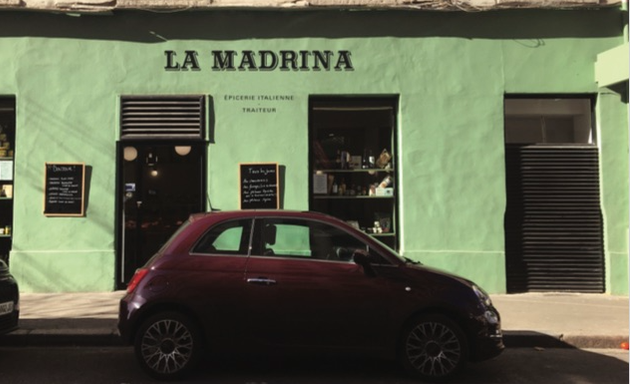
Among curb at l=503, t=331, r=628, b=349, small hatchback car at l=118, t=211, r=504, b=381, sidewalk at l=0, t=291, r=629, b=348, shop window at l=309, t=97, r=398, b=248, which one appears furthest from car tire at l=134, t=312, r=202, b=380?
shop window at l=309, t=97, r=398, b=248

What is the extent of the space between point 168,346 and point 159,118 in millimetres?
5320

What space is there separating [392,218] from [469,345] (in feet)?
15.6

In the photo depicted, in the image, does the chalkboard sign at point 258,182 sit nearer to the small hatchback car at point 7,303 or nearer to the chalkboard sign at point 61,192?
the chalkboard sign at point 61,192

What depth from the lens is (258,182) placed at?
946 centimetres

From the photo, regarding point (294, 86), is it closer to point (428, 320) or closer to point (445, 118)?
point (445, 118)

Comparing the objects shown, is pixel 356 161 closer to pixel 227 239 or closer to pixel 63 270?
pixel 227 239

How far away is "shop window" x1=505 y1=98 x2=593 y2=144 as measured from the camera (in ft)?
32.6

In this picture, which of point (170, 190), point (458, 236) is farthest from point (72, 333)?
point (458, 236)

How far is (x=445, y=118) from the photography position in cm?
960

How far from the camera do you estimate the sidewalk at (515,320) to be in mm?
6539

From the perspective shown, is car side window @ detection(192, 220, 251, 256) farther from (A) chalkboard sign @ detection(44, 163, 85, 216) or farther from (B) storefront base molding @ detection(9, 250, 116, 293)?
(A) chalkboard sign @ detection(44, 163, 85, 216)

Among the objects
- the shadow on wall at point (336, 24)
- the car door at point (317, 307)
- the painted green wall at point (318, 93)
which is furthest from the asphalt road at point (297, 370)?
the shadow on wall at point (336, 24)

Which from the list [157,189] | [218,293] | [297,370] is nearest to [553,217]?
[297,370]

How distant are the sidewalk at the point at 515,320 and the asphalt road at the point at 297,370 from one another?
0.24m
